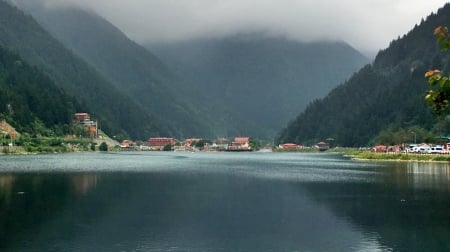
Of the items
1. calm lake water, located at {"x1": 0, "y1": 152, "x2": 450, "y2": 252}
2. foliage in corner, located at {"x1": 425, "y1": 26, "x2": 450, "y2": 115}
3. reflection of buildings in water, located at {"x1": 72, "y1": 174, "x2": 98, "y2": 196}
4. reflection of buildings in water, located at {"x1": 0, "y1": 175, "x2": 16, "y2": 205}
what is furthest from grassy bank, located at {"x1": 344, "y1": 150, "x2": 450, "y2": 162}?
foliage in corner, located at {"x1": 425, "y1": 26, "x2": 450, "y2": 115}

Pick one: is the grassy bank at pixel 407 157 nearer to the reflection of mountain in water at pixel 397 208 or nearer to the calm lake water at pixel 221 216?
the reflection of mountain in water at pixel 397 208

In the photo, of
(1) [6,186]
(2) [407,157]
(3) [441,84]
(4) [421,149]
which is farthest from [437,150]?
(3) [441,84]

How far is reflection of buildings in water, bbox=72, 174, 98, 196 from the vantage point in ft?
199

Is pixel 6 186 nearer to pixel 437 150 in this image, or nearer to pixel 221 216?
pixel 221 216

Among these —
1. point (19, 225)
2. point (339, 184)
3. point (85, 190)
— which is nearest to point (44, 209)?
point (19, 225)

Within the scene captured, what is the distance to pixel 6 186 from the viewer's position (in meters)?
62.7

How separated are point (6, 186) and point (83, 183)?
32.8ft

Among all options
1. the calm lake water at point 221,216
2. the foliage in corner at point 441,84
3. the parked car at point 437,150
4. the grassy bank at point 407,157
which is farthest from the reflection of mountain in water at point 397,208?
the parked car at point 437,150

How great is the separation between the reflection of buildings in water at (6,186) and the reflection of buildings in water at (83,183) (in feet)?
22.1

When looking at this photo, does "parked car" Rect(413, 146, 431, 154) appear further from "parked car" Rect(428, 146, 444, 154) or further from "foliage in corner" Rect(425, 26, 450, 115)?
"foliage in corner" Rect(425, 26, 450, 115)

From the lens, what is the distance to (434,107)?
1138 centimetres

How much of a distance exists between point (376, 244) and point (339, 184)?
38.4 meters

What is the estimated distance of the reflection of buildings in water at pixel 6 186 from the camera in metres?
53.1

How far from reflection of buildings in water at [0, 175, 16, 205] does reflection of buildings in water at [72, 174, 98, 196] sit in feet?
22.1
